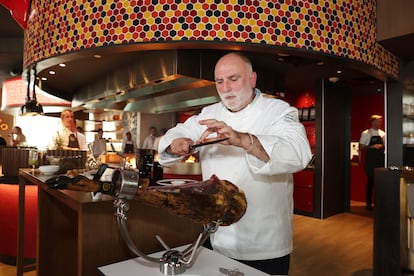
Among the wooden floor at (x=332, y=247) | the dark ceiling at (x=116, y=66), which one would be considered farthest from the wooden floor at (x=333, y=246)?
the dark ceiling at (x=116, y=66)

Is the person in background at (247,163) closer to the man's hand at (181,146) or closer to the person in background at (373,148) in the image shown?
the man's hand at (181,146)

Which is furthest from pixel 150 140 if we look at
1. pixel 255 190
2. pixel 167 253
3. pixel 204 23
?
pixel 167 253

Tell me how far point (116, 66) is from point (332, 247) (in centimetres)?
354

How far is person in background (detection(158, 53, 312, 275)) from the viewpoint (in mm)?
1186

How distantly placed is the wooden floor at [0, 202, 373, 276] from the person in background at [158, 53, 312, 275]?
5.87ft

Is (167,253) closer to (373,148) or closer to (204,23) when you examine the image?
(204,23)

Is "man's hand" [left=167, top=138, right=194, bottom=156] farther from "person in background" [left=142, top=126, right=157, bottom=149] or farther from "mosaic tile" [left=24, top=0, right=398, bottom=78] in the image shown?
"person in background" [left=142, top=126, right=157, bottom=149]

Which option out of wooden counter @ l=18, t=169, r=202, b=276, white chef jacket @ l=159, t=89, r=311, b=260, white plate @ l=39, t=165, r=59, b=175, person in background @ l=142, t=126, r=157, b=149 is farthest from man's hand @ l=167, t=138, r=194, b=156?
person in background @ l=142, t=126, r=157, b=149

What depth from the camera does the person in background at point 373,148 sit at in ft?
18.7

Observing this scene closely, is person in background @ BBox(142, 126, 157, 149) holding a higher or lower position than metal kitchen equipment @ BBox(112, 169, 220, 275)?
higher

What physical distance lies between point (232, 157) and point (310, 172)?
14.6 ft

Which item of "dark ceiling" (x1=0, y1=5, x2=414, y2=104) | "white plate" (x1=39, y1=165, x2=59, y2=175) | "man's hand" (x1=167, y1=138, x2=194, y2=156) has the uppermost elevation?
"dark ceiling" (x1=0, y1=5, x2=414, y2=104)

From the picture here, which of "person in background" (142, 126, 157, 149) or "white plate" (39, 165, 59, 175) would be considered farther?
"person in background" (142, 126, 157, 149)

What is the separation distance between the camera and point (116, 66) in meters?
4.43
